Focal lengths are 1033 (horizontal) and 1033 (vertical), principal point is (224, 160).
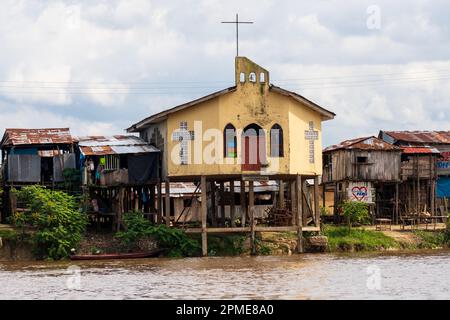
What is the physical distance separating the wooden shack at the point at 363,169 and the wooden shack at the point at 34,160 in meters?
13.5

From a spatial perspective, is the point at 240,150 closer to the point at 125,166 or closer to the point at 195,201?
the point at 125,166

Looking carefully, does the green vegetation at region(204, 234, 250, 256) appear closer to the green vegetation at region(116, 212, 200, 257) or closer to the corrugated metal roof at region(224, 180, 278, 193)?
the green vegetation at region(116, 212, 200, 257)

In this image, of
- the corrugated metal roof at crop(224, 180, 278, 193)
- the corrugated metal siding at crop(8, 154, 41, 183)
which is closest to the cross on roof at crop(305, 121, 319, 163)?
the corrugated metal roof at crop(224, 180, 278, 193)

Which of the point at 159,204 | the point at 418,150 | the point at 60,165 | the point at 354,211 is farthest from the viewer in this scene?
A: the point at 418,150

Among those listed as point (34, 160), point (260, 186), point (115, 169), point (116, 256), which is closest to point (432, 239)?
point (260, 186)

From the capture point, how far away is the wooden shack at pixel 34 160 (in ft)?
141

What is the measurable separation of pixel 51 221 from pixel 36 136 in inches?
265

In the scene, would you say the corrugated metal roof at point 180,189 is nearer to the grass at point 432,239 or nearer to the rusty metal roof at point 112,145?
the rusty metal roof at point 112,145

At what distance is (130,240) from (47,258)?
3.26 metres

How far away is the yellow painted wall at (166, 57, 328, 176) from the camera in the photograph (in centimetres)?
4019

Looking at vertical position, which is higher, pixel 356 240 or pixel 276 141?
pixel 276 141

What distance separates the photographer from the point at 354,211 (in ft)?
149

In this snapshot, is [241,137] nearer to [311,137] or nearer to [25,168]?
[311,137]

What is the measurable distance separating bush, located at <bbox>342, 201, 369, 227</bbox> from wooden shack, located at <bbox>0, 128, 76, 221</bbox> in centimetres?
1207
